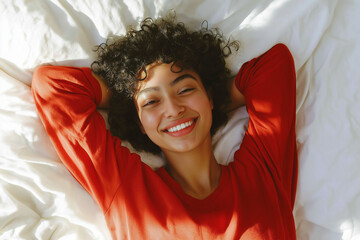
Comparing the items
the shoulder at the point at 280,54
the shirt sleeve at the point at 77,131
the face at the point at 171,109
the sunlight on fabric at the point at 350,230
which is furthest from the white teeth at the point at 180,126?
the sunlight on fabric at the point at 350,230

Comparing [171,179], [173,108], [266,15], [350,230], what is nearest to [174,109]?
[173,108]

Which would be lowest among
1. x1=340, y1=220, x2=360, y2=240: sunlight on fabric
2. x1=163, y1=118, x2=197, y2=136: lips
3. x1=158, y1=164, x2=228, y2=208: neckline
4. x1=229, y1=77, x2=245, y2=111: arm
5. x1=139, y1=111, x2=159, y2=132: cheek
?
x1=340, y1=220, x2=360, y2=240: sunlight on fabric

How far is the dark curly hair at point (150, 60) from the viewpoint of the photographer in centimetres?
136

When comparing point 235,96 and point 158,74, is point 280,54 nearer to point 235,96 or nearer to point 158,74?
point 235,96

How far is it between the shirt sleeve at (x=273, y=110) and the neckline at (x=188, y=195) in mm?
168

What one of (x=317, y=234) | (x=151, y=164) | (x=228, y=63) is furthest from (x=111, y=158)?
(x=317, y=234)

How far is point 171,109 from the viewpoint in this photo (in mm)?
1251

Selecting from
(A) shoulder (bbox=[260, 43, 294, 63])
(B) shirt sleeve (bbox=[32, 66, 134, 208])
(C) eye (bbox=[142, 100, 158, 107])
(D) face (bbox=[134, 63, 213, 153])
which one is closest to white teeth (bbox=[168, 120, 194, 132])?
(D) face (bbox=[134, 63, 213, 153])

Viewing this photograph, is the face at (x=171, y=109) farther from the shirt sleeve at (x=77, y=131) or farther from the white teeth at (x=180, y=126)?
the shirt sleeve at (x=77, y=131)

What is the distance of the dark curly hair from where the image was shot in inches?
53.7

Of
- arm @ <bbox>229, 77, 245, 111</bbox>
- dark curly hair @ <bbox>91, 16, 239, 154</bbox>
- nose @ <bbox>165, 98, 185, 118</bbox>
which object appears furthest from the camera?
arm @ <bbox>229, 77, 245, 111</bbox>

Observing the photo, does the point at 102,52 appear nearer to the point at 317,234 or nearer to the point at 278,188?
the point at 278,188

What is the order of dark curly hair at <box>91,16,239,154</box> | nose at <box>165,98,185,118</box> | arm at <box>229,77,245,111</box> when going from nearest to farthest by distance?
nose at <box>165,98,185,118</box> < dark curly hair at <box>91,16,239,154</box> < arm at <box>229,77,245,111</box>

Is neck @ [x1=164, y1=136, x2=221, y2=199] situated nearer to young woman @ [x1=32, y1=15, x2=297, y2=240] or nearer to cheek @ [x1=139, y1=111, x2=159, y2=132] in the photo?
young woman @ [x1=32, y1=15, x2=297, y2=240]
